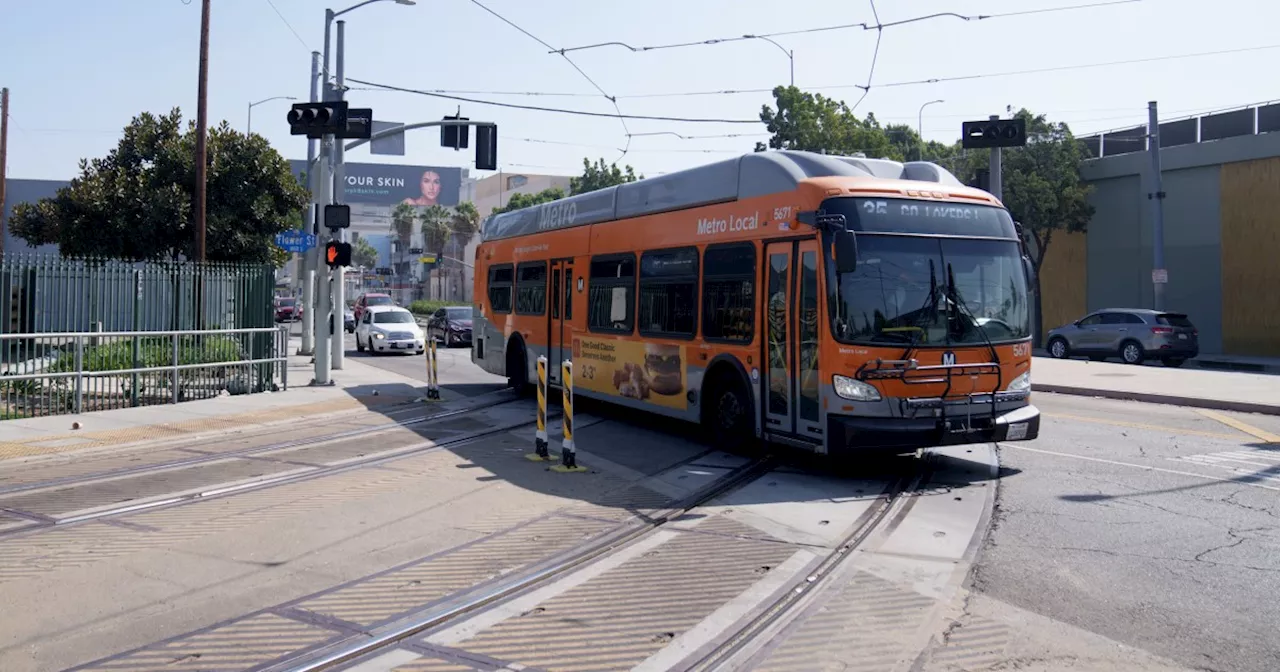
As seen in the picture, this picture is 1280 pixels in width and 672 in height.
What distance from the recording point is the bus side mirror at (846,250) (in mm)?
9820

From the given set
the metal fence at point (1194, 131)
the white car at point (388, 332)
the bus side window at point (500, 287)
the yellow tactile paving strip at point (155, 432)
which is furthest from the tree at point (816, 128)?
the yellow tactile paving strip at point (155, 432)

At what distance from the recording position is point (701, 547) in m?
7.96

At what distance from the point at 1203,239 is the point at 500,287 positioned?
2817 centimetres

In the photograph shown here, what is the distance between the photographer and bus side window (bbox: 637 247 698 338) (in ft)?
42.4

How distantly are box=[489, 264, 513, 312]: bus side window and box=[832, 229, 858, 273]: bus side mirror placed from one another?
10054 millimetres

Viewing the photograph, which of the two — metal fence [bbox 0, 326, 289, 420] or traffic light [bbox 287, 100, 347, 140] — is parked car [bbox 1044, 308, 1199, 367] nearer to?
→ traffic light [bbox 287, 100, 347, 140]

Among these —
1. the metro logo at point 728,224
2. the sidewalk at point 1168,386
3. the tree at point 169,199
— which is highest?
the tree at point 169,199

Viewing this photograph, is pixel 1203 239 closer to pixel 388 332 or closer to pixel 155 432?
pixel 388 332

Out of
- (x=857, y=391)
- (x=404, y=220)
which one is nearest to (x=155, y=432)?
(x=857, y=391)

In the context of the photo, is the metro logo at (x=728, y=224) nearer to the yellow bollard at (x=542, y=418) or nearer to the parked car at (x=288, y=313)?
the yellow bollard at (x=542, y=418)

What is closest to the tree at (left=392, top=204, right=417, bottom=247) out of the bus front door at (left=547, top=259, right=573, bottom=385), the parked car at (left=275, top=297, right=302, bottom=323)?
the parked car at (left=275, top=297, right=302, bottom=323)

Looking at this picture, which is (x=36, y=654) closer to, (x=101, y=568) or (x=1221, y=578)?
(x=101, y=568)

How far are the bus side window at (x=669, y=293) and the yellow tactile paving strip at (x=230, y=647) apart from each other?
757 cm

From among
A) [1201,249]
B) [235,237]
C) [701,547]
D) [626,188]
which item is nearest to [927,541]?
[701,547]
